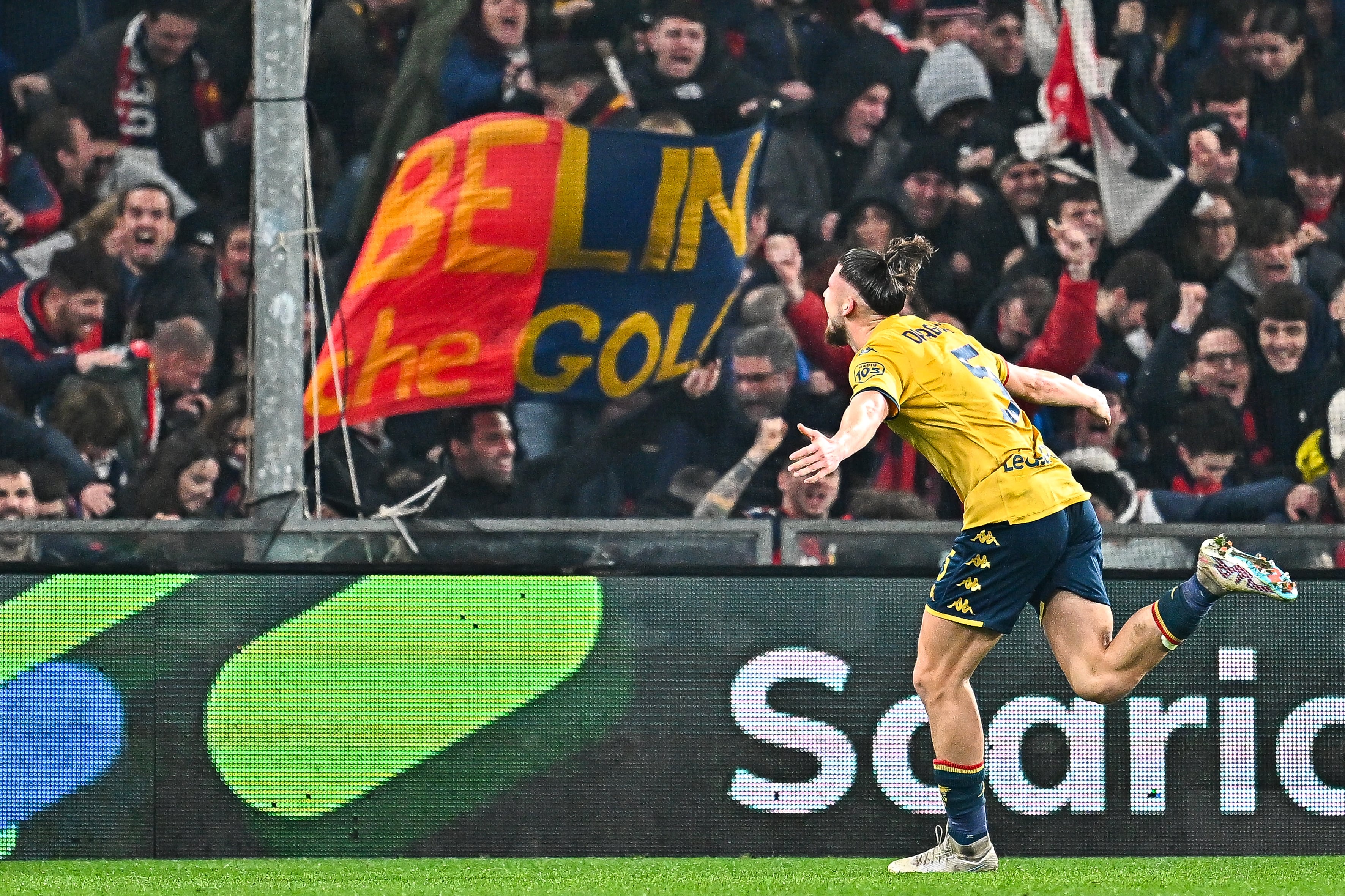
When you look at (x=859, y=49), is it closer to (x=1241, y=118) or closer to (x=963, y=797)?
(x=1241, y=118)

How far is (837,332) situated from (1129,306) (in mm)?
3765

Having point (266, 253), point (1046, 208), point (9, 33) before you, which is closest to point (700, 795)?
point (266, 253)

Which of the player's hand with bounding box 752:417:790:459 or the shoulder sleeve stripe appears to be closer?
the shoulder sleeve stripe

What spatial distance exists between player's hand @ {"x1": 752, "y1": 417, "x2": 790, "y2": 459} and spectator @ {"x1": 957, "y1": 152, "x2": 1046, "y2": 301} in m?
1.12

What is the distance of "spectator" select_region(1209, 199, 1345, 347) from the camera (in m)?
8.27

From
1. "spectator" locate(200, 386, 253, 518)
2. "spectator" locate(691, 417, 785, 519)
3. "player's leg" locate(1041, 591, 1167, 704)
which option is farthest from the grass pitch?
"spectator" locate(200, 386, 253, 518)

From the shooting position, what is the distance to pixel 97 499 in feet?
25.4

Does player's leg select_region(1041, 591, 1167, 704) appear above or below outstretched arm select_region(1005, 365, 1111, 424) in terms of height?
below

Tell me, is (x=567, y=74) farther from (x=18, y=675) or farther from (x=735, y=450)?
(x=18, y=675)

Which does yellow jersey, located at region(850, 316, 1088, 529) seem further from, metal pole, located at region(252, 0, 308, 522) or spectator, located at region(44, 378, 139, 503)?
spectator, located at region(44, 378, 139, 503)

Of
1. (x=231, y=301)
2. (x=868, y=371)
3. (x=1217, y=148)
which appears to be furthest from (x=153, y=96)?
(x=1217, y=148)

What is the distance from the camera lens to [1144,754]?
5.69m

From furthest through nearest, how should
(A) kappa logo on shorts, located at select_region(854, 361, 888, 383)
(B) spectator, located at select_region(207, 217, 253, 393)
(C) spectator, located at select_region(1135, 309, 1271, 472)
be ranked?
(B) spectator, located at select_region(207, 217, 253, 393) → (C) spectator, located at select_region(1135, 309, 1271, 472) → (A) kappa logo on shorts, located at select_region(854, 361, 888, 383)

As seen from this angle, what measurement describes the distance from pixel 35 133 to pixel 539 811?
4.66 metres
